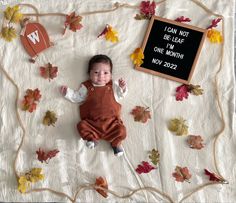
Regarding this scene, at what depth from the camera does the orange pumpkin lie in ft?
4.58

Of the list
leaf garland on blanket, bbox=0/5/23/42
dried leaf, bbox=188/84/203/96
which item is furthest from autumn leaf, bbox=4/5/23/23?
dried leaf, bbox=188/84/203/96

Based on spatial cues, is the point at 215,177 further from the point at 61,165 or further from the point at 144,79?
the point at 61,165

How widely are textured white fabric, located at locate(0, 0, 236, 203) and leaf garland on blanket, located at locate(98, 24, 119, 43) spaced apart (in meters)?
0.02

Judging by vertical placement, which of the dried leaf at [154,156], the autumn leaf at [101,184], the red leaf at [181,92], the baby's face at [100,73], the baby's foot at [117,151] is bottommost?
the autumn leaf at [101,184]

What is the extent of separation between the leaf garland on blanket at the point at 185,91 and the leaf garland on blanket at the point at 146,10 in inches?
12.4

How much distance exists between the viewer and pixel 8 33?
141 cm

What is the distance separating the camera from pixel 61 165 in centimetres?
136

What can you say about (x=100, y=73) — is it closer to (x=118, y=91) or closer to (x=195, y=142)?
(x=118, y=91)

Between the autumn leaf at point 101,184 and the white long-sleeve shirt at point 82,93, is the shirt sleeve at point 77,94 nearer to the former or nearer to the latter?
the white long-sleeve shirt at point 82,93

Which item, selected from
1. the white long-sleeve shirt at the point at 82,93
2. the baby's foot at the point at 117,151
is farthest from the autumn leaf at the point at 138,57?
the baby's foot at the point at 117,151

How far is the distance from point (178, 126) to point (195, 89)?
161 millimetres

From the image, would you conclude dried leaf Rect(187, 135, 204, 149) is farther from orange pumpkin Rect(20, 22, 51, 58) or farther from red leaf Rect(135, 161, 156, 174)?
orange pumpkin Rect(20, 22, 51, 58)

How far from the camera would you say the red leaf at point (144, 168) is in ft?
4.40

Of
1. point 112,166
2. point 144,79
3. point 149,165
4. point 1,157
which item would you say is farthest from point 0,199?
point 144,79
